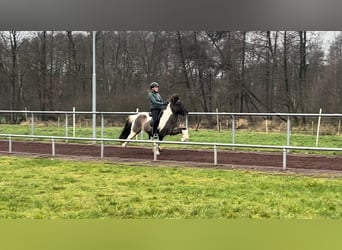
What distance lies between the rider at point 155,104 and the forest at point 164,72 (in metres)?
13.1

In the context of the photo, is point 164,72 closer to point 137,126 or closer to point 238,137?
point 238,137

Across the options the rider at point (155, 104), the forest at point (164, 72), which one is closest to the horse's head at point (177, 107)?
the rider at point (155, 104)

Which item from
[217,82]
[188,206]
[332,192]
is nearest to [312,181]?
[332,192]

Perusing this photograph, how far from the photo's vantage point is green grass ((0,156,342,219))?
4.94m

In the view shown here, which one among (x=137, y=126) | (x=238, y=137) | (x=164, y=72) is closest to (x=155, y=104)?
(x=137, y=126)

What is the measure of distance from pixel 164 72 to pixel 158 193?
23733 mm

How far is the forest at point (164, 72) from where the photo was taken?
26.2m

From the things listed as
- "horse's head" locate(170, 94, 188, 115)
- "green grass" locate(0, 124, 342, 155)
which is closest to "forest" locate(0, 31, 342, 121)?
→ "green grass" locate(0, 124, 342, 155)

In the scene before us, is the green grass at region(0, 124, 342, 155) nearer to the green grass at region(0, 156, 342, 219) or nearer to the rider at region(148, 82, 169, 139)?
the rider at region(148, 82, 169, 139)

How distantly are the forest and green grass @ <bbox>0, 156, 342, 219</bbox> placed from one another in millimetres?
16288

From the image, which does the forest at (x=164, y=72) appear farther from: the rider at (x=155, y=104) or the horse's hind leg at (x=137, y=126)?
the rider at (x=155, y=104)

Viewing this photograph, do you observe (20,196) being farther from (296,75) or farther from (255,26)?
(296,75)

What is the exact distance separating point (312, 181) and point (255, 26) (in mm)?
4689

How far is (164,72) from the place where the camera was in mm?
29641
